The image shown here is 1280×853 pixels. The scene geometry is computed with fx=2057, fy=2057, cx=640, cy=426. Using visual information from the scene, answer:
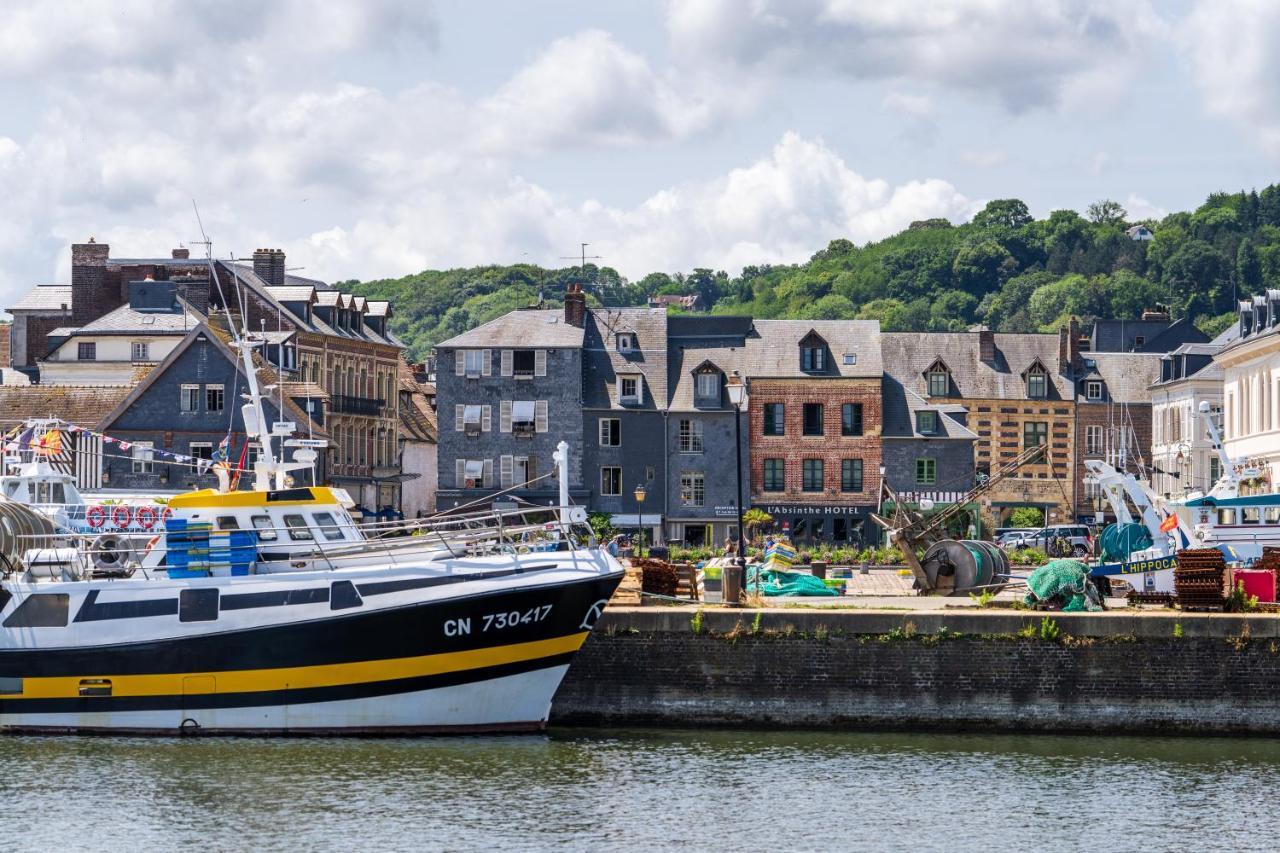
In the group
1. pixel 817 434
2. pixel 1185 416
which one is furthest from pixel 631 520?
pixel 1185 416

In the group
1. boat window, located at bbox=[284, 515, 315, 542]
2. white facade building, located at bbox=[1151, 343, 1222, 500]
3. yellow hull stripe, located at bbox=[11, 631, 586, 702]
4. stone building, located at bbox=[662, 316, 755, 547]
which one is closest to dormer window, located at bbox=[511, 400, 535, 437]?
stone building, located at bbox=[662, 316, 755, 547]

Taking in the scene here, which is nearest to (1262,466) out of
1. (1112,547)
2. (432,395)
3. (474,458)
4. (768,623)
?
(1112,547)

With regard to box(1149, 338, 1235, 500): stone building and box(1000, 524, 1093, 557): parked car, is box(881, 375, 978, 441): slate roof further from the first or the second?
box(1149, 338, 1235, 500): stone building

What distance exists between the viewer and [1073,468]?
312 feet

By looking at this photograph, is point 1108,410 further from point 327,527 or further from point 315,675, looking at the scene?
point 315,675

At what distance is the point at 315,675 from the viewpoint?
34.2 meters

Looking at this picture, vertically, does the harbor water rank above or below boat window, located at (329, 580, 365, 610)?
below

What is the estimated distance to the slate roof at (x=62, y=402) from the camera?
7312 cm

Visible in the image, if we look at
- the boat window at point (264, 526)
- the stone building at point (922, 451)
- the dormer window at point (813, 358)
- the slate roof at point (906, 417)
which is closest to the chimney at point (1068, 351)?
the slate roof at point (906, 417)

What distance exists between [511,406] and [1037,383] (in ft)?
95.6

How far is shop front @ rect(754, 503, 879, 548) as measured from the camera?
76688mm

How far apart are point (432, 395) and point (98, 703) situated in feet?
246

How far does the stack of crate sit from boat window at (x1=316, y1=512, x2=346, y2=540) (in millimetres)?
14932

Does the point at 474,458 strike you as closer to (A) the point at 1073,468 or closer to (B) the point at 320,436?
(B) the point at 320,436
